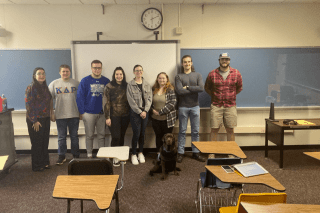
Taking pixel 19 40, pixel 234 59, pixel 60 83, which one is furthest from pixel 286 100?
pixel 19 40

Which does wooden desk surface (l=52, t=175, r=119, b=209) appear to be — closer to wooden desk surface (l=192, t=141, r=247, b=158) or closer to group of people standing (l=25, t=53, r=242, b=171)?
wooden desk surface (l=192, t=141, r=247, b=158)

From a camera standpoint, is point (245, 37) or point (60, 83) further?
point (245, 37)

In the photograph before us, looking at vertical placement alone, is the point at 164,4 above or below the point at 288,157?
above

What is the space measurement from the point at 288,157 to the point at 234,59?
6.45 ft

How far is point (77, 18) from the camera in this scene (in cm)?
394

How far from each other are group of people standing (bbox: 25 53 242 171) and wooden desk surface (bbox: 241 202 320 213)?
93.0 inches

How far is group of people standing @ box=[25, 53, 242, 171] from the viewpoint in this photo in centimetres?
353

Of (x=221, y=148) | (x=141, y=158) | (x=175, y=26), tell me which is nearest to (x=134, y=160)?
(x=141, y=158)

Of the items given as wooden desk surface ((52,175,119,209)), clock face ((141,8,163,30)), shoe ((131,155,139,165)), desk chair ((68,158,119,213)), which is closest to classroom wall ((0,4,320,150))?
clock face ((141,8,163,30))

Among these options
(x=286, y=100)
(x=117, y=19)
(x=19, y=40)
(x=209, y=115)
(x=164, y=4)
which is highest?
(x=164, y=4)

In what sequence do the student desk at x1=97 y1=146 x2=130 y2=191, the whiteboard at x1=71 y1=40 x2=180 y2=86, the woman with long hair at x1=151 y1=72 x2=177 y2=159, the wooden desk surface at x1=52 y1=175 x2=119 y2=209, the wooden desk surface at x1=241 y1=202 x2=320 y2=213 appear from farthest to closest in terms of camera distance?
1. the whiteboard at x1=71 y1=40 x2=180 y2=86
2. the woman with long hair at x1=151 y1=72 x2=177 y2=159
3. the student desk at x1=97 y1=146 x2=130 y2=191
4. the wooden desk surface at x1=52 y1=175 x2=119 y2=209
5. the wooden desk surface at x1=241 y1=202 x2=320 y2=213

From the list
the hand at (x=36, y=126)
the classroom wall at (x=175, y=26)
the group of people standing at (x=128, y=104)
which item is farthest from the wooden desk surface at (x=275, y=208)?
the hand at (x=36, y=126)

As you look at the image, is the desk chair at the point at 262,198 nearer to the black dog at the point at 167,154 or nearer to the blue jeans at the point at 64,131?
the black dog at the point at 167,154

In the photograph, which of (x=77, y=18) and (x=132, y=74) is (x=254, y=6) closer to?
(x=132, y=74)
